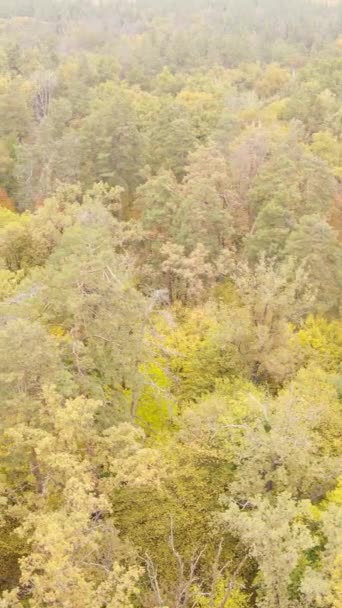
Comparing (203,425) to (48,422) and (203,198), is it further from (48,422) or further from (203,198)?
Result: (203,198)

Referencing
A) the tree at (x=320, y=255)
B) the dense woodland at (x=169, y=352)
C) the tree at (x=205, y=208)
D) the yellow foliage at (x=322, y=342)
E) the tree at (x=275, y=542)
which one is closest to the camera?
the tree at (x=275, y=542)

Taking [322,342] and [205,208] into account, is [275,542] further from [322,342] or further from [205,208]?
[205,208]

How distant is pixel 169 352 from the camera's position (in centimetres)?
3244

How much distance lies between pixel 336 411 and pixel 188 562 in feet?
37.2

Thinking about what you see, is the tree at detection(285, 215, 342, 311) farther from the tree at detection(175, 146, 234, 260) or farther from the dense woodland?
the tree at detection(175, 146, 234, 260)

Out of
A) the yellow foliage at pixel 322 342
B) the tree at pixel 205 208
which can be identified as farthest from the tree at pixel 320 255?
the tree at pixel 205 208

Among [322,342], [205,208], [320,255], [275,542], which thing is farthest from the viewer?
[205,208]

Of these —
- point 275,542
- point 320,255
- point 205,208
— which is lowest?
point 275,542

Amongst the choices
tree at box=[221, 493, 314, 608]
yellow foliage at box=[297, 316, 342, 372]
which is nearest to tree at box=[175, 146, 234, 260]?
yellow foliage at box=[297, 316, 342, 372]

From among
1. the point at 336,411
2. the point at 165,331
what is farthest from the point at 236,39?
the point at 336,411

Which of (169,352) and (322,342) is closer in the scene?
(169,352)

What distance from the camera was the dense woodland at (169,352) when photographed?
1944 cm

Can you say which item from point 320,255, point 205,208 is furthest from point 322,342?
point 205,208

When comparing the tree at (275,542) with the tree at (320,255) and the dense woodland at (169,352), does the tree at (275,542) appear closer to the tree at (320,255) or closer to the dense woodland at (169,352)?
the dense woodland at (169,352)
